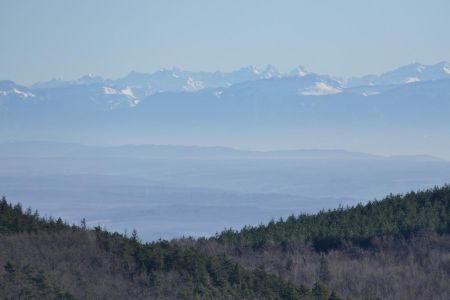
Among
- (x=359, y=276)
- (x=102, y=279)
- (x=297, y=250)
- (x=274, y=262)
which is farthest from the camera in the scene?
(x=297, y=250)

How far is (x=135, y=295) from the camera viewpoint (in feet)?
56.3

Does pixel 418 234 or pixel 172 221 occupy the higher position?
pixel 172 221

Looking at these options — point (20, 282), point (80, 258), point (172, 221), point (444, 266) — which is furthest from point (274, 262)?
point (172, 221)

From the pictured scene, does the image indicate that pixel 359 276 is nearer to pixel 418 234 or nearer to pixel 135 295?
pixel 418 234

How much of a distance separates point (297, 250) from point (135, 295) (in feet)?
28.5

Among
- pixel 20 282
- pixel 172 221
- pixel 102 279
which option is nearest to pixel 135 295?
pixel 102 279

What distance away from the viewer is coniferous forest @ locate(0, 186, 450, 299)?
1747cm

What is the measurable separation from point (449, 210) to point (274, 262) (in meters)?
7.03

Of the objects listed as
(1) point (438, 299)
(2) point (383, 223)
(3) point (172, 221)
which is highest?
(3) point (172, 221)

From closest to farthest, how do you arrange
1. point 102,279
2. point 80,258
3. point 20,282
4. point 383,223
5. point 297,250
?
1. point 20,282
2. point 102,279
3. point 80,258
4. point 297,250
5. point 383,223

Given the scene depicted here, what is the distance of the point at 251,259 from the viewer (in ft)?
78.4

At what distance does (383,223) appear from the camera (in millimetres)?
27391

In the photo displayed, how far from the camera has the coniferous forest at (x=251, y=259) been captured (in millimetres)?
17469

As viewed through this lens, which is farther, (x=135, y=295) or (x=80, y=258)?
(x=80, y=258)
